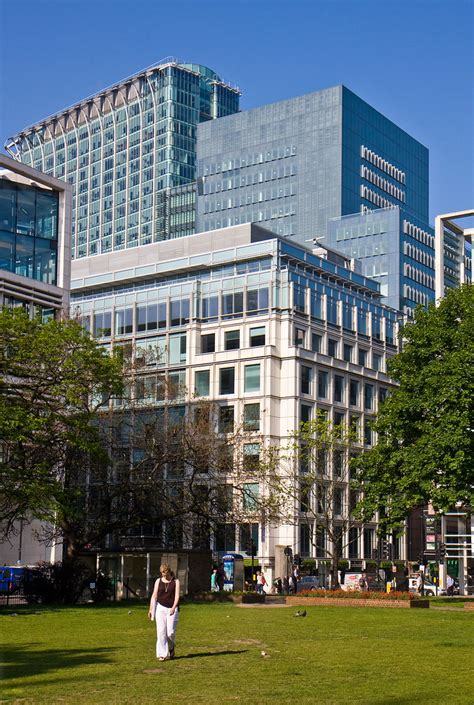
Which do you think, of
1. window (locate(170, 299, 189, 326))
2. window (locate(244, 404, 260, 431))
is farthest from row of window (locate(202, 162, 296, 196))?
window (locate(244, 404, 260, 431))

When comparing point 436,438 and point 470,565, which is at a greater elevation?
point 436,438

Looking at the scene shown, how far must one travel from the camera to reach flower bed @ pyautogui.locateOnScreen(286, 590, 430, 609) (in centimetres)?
4106

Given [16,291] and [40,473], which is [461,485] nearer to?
[40,473]

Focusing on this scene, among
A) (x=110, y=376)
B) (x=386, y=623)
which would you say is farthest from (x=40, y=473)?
(x=386, y=623)

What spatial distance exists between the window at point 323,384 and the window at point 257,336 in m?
6.30

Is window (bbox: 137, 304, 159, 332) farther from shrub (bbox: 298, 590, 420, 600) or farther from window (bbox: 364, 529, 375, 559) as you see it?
shrub (bbox: 298, 590, 420, 600)

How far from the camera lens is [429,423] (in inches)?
1873

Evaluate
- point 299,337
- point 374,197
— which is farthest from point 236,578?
point 374,197

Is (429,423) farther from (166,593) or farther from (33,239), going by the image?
(166,593)

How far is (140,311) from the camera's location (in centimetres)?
9875

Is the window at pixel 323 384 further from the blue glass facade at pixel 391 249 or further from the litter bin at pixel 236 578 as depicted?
the blue glass facade at pixel 391 249

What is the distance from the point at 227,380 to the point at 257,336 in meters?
4.44

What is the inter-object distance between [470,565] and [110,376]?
42.7 meters

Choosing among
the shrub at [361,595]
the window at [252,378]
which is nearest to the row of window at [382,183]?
the window at [252,378]
